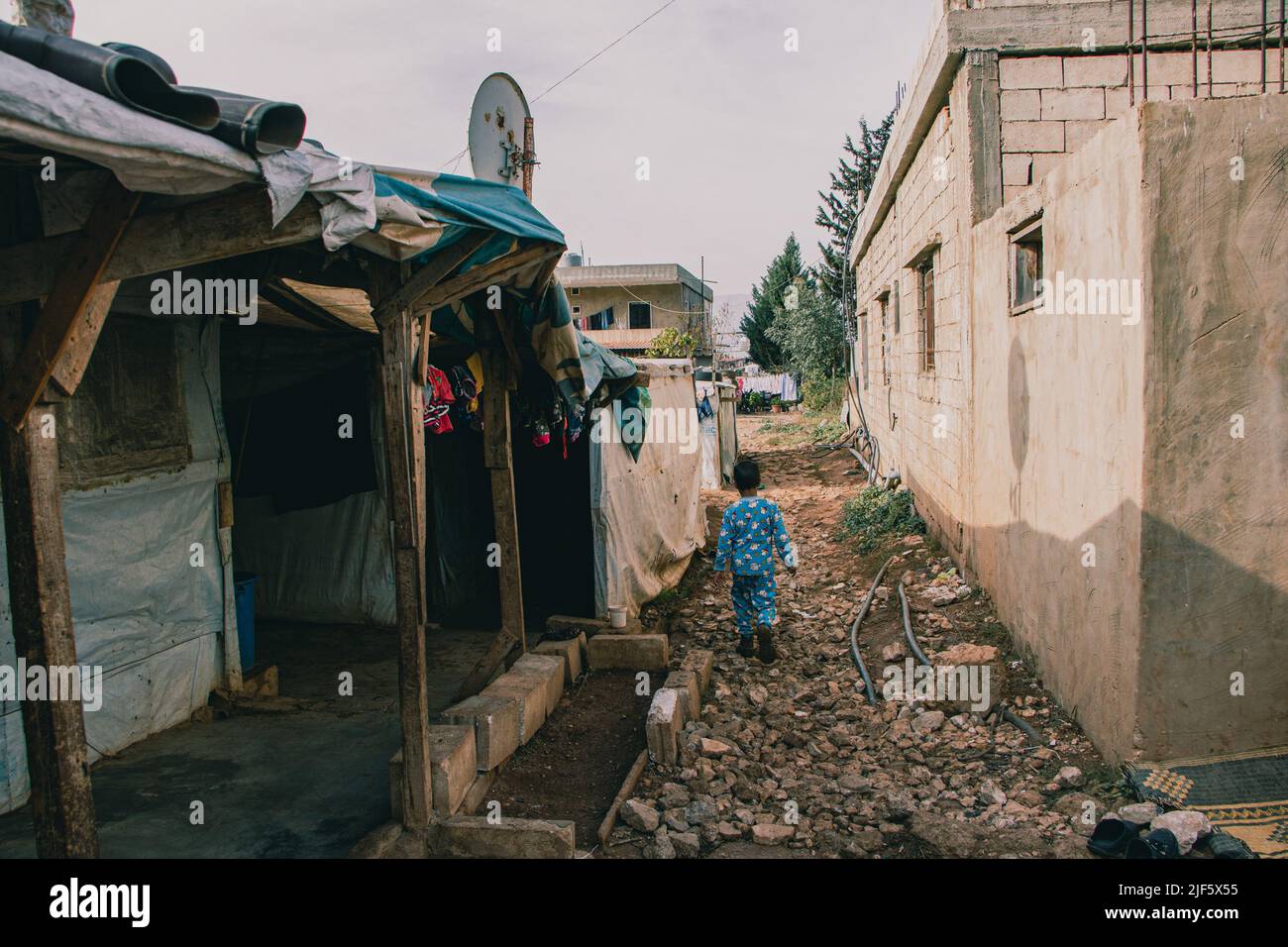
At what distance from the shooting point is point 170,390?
5.60 meters

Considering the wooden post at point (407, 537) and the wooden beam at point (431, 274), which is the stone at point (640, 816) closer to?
the wooden post at point (407, 537)

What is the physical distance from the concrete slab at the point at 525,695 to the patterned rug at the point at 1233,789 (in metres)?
3.36

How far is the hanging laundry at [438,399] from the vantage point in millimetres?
6633

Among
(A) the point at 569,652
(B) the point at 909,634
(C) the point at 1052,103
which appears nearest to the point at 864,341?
(C) the point at 1052,103

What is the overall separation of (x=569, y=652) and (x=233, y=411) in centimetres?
351

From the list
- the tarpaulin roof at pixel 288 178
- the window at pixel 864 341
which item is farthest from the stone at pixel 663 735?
the window at pixel 864 341

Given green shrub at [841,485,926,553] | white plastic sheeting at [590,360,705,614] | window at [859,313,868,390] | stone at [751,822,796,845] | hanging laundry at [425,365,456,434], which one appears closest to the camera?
stone at [751,822,796,845]

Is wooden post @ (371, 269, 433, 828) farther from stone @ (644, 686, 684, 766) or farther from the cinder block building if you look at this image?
the cinder block building

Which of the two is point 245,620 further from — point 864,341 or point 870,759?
point 864,341

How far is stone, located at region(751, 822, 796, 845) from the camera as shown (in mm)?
4410

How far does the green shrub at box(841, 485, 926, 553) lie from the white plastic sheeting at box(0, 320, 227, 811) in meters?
7.14

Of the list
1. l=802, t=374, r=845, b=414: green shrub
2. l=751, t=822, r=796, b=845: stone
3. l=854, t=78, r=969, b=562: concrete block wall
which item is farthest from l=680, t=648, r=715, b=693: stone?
l=802, t=374, r=845, b=414: green shrub

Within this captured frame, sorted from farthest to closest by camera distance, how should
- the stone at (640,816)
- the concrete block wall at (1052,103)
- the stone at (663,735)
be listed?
the concrete block wall at (1052,103) < the stone at (663,735) < the stone at (640,816)
